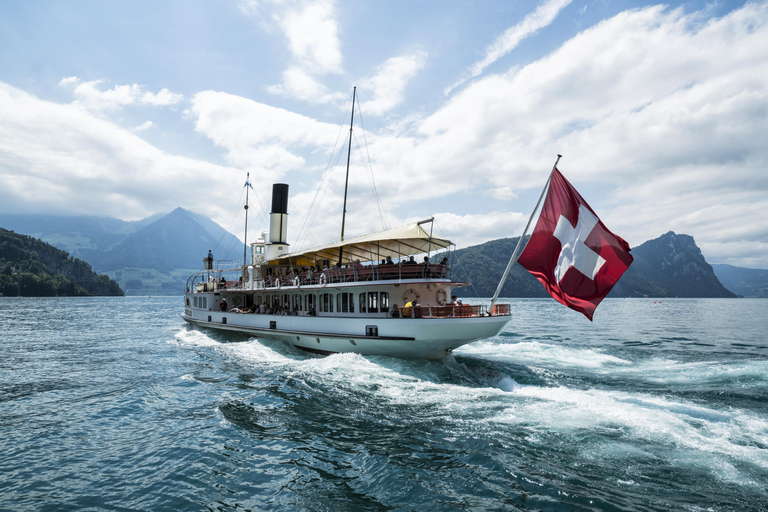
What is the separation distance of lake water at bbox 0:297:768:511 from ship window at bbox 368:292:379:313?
245cm

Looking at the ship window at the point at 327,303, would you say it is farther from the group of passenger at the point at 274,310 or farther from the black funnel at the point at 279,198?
the black funnel at the point at 279,198

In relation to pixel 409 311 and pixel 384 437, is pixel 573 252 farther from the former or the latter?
pixel 384 437

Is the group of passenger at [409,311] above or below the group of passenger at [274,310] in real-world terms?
above

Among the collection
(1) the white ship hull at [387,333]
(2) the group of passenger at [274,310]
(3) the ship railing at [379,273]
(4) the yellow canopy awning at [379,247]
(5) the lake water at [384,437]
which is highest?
(4) the yellow canopy awning at [379,247]

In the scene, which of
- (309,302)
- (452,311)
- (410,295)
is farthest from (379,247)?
(452,311)

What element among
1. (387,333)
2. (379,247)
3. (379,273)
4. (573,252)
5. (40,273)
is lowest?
(387,333)

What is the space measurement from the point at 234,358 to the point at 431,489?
1637cm

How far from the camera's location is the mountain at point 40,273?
139 meters

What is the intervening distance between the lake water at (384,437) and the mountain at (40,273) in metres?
162

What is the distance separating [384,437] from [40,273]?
639 feet

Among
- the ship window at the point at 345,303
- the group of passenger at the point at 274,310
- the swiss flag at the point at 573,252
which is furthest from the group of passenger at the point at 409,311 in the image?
the group of passenger at the point at 274,310

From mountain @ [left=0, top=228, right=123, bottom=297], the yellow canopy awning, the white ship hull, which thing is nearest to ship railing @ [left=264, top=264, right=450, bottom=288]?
the yellow canopy awning

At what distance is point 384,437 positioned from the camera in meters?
9.94

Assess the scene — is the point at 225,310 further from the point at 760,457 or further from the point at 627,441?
the point at 760,457
